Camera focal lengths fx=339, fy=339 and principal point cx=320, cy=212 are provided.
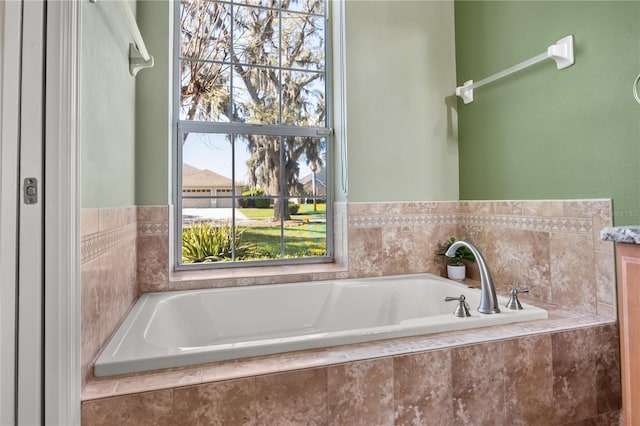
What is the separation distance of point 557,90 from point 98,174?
6.58 feet

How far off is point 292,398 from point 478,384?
0.64m

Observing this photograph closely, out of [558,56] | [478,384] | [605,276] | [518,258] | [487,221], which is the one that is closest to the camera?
[478,384]

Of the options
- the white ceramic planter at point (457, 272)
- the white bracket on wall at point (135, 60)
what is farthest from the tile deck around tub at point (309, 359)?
the white bracket on wall at point (135, 60)

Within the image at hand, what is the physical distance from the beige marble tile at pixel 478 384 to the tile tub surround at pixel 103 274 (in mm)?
1131

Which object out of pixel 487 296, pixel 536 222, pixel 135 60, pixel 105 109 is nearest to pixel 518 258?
pixel 536 222

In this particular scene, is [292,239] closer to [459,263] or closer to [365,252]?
[365,252]

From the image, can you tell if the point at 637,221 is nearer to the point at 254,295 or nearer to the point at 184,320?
the point at 254,295

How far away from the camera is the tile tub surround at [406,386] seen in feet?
3.00

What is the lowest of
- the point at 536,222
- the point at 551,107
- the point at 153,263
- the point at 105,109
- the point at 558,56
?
the point at 153,263

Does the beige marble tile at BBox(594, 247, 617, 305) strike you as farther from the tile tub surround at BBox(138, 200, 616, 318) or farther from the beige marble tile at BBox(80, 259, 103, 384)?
the beige marble tile at BBox(80, 259, 103, 384)

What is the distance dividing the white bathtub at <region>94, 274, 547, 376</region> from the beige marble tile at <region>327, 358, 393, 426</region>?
125 mm

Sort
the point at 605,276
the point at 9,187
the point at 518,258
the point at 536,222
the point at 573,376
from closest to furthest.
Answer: the point at 9,187 < the point at 573,376 < the point at 605,276 < the point at 536,222 < the point at 518,258

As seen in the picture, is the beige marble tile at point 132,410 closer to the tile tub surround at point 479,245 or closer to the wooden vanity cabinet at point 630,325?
the tile tub surround at point 479,245

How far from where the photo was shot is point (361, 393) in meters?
1.04
